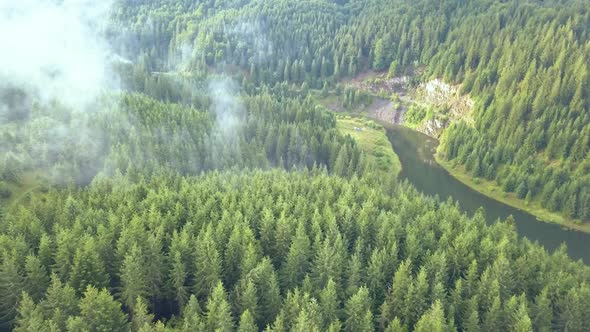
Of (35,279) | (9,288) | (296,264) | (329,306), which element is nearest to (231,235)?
(296,264)

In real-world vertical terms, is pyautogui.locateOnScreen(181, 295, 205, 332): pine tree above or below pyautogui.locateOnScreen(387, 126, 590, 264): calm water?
above

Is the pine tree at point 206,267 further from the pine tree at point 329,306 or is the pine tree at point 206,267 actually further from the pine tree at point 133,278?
the pine tree at point 329,306

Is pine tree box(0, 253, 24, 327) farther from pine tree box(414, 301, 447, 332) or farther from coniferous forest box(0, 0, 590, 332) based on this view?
pine tree box(414, 301, 447, 332)

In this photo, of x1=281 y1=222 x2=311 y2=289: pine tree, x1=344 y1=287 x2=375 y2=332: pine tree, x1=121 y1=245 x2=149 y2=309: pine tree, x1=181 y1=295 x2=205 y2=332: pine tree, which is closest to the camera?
x1=181 y1=295 x2=205 y2=332: pine tree

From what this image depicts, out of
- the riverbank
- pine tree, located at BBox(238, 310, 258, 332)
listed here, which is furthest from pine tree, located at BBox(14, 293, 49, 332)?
the riverbank

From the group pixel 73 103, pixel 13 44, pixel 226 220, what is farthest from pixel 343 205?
pixel 13 44

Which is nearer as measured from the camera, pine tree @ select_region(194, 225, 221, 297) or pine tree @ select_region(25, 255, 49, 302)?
pine tree @ select_region(25, 255, 49, 302)

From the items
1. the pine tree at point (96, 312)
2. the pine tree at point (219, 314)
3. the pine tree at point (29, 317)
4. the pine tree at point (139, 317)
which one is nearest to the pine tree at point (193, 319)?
the pine tree at point (219, 314)
